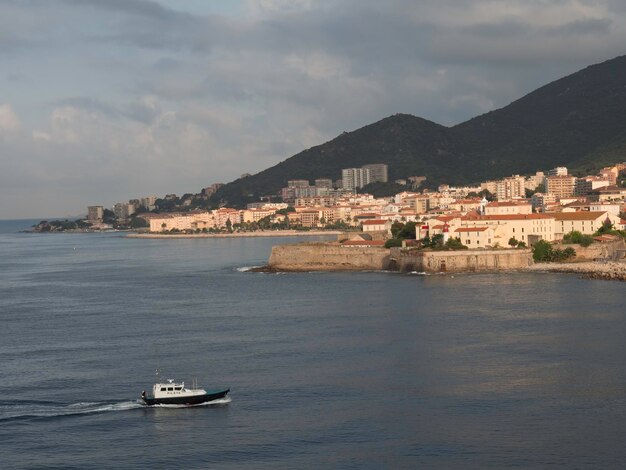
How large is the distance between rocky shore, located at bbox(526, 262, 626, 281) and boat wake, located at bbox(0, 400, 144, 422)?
94.7ft

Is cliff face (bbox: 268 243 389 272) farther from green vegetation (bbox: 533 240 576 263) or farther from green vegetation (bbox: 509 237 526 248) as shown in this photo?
green vegetation (bbox: 533 240 576 263)

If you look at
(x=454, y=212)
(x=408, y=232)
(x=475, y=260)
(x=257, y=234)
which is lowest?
(x=475, y=260)

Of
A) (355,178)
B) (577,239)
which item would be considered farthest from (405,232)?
(355,178)

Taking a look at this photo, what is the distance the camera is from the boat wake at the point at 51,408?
20781mm

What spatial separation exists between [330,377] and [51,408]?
20.9 feet

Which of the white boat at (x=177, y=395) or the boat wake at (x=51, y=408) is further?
the white boat at (x=177, y=395)

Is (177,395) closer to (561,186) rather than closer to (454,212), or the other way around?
(454,212)

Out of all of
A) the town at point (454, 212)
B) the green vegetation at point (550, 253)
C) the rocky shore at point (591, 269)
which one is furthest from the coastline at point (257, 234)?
the rocky shore at point (591, 269)

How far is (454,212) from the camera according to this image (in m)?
72.6

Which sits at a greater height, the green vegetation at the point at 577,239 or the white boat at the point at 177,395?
the green vegetation at the point at 577,239

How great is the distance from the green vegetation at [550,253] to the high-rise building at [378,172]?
129911 mm

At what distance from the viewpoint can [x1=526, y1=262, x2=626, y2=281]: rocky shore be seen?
1770 inches

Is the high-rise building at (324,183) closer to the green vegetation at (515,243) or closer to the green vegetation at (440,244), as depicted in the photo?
the green vegetation at (440,244)

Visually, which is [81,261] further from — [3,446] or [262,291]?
[3,446]
